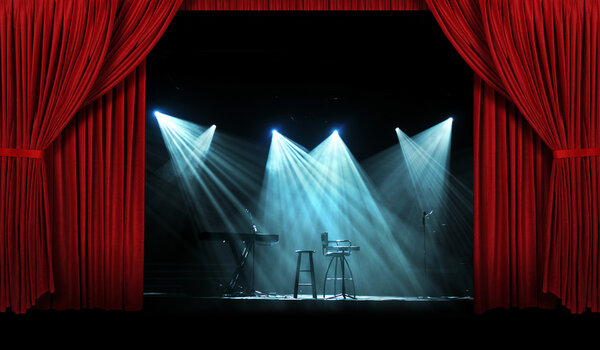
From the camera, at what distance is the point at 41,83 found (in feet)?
13.0

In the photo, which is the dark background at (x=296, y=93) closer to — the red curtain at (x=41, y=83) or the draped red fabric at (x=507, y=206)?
the red curtain at (x=41, y=83)

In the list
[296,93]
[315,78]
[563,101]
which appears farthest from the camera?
[296,93]

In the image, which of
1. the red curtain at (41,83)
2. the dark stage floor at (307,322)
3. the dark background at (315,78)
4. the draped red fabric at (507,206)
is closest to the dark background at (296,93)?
the dark background at (315,78)

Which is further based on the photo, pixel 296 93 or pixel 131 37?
pixel 296 93

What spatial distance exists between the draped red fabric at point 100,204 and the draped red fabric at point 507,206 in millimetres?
2484

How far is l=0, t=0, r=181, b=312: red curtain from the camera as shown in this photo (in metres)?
3.81

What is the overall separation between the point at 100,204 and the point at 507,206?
117 inches

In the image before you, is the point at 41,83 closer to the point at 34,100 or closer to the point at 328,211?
the point at 34,100

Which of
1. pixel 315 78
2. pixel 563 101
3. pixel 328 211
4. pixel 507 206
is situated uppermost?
pixel 315 78

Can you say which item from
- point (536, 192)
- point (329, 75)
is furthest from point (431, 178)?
point (536, 192)

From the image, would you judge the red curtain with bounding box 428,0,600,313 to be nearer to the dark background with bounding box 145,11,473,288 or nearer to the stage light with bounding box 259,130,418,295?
the dark background with bounding box 145,11,473,288

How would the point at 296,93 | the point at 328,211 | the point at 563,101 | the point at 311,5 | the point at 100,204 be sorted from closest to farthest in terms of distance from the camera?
the point at 563,101
the point at 100,204
the point at 311,5
the point at 296,93
the point at 328,211

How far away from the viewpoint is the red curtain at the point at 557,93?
376 centimetres

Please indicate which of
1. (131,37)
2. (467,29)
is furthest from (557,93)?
(131,37)
